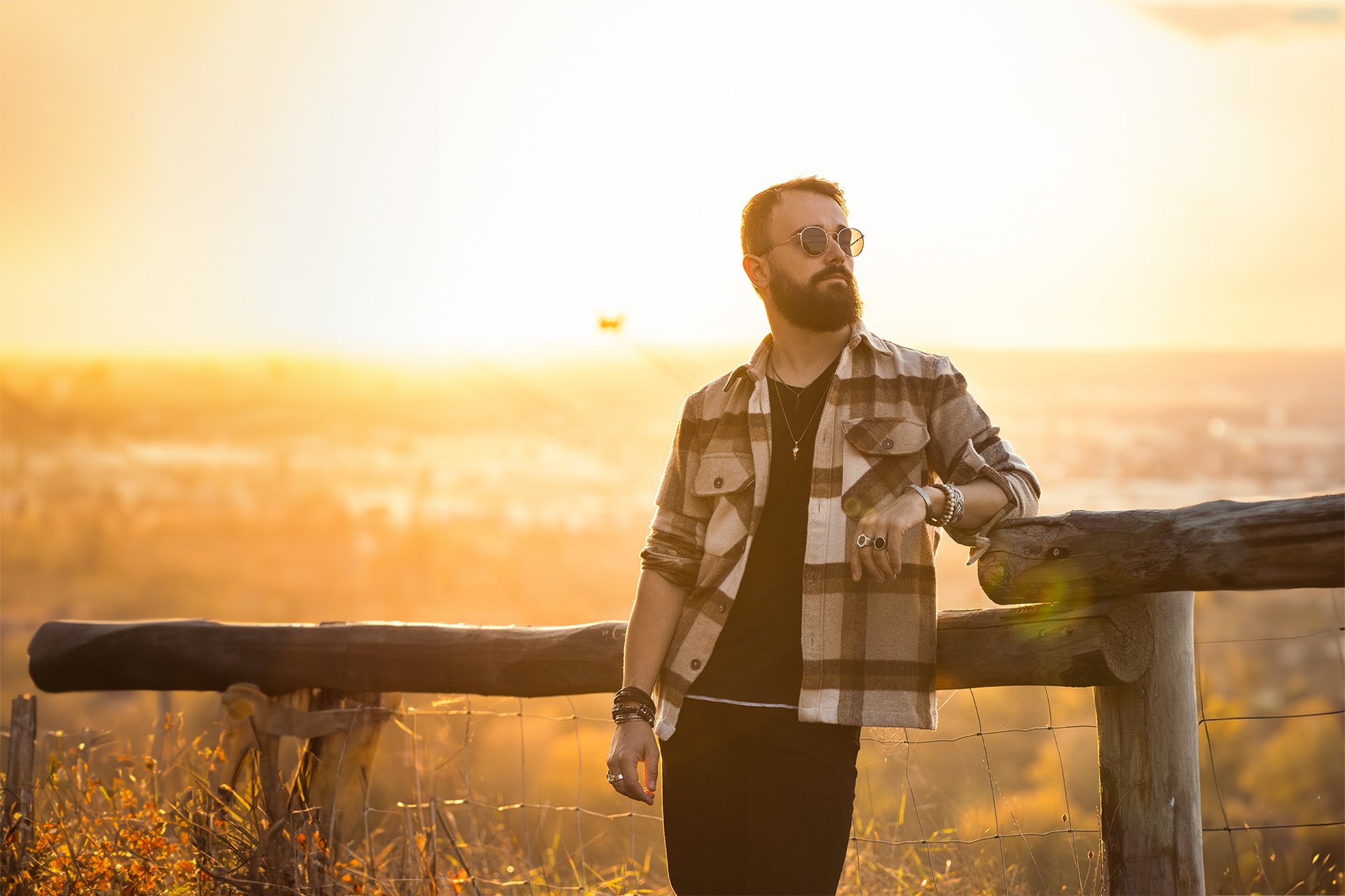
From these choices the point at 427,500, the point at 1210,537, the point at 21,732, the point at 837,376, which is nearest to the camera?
the point at 1210,537

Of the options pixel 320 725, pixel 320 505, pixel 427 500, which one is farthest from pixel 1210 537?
pixel 320 505

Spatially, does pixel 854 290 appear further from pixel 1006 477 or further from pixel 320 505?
pixel 320 505

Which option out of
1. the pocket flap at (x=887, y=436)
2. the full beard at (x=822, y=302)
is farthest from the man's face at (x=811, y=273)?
the pocket flap at (x=887, y=436)

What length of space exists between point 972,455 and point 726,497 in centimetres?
63

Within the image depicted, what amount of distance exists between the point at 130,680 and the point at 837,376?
127 inches

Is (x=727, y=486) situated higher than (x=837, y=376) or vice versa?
(x=837, y=376)

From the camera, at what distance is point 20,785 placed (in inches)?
174

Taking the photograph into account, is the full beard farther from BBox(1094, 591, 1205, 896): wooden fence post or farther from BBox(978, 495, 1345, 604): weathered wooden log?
BBox(1094, 591, 1205, 896): wooden fence post

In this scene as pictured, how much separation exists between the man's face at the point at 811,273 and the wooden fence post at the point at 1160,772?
1013 millimetres

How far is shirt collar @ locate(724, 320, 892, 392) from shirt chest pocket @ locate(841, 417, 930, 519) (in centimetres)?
21

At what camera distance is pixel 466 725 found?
13.6 feet

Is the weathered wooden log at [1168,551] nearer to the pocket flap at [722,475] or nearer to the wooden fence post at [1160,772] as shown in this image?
the wooden fence post at [1160,772]

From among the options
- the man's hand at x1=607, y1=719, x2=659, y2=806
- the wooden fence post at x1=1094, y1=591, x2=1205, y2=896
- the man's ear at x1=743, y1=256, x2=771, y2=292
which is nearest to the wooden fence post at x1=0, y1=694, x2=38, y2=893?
the man's hand at x1=607, y1=719, x2=659, y2=806

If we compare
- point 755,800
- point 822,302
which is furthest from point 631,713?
point 822,302
